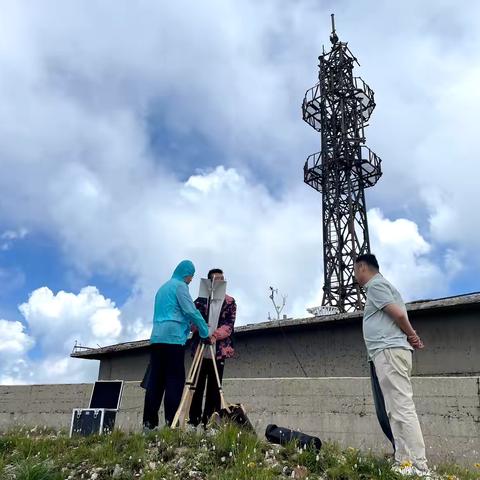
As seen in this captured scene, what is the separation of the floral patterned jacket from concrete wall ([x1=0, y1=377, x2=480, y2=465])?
1.09 meters

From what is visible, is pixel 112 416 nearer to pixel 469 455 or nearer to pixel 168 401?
pixel 168 401

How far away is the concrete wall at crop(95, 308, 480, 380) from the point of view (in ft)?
32.9

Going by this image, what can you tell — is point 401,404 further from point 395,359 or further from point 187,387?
point 187,387

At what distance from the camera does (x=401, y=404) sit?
4.45m

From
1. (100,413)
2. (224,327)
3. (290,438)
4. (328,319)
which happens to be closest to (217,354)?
→ (224,327)

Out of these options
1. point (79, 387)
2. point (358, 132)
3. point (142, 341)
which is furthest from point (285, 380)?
point (358, 132)

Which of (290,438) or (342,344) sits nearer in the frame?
(290,438)

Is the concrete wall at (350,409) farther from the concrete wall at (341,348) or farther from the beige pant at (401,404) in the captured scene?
the concrete wall at (341,348)

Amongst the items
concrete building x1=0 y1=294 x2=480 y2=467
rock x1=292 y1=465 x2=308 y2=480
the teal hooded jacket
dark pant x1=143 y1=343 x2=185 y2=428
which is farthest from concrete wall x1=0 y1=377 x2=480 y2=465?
rock x1=292 y1=465 x2=308 y2=480

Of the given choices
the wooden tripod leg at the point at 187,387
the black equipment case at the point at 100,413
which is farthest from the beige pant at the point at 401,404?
the black equipment case at the point at 100,413

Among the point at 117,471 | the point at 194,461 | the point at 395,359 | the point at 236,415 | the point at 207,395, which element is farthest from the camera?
→ the point at 207,395

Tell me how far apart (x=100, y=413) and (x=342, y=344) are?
255 inches

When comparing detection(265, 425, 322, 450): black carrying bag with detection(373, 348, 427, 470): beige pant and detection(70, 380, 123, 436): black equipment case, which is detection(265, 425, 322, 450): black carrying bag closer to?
detection(373, 348, 427, 470): beige pant

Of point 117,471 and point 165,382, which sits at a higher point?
point 165,382
